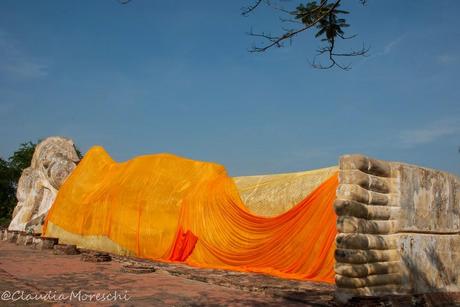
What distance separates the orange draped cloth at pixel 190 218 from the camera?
8.88 metres

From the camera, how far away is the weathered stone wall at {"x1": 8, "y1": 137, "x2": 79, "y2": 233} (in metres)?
16.8

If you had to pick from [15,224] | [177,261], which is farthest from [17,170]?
[177,261]

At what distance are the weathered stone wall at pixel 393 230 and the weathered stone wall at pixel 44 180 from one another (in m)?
13.4

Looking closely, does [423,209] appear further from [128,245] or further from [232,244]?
[128,245]

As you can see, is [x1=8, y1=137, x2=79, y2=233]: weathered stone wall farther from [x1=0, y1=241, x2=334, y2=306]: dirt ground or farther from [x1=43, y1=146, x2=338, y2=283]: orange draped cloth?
[x1=0, y1=241, x2=334, y2=306]: dirt ground

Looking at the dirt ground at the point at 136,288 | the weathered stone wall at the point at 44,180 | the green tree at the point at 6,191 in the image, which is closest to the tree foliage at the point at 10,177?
the green tree at the point at 6,191

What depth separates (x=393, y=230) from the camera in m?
6.01

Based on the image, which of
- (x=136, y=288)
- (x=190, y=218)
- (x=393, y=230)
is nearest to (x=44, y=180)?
(x=190, y=218)

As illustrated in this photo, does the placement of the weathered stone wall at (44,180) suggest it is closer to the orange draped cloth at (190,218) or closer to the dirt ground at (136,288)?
the orange draped cloth at (190,218)

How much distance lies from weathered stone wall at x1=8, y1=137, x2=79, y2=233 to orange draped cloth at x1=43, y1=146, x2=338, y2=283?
4.95 feet

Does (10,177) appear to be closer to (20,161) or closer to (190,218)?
(20,161)

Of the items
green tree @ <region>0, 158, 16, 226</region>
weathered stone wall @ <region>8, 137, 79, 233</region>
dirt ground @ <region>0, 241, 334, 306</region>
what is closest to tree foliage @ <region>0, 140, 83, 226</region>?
green tree @ <region>0, 158, 16, 226</region>

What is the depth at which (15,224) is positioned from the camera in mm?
17031

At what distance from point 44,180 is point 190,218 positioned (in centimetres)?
768
